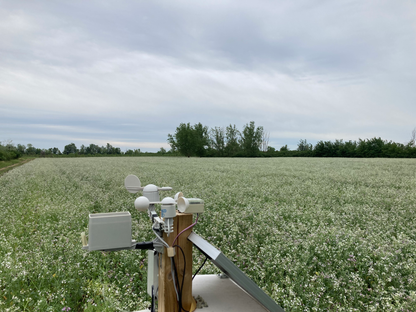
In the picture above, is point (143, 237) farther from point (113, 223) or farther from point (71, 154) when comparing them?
point (71, 154)

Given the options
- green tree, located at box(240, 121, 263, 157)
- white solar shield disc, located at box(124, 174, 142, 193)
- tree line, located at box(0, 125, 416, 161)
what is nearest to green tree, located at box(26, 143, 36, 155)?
tree line, located at box(0, 125, 416, 161)

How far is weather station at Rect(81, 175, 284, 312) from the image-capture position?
226 cm

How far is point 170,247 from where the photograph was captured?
2451 millimetres

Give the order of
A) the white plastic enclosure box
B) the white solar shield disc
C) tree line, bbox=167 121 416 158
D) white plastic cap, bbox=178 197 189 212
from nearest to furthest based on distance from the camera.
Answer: the white plastic enclosure box < white plastic cap, bbox=178 197 189 212 < the white solar shield disc < tree line, bbox=167 121 416 158

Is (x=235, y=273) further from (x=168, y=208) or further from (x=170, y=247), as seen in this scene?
(x=168, y=208)

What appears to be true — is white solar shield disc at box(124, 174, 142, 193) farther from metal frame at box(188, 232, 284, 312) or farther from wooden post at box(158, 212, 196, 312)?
metal frame at box(188, 232, 284, 312)

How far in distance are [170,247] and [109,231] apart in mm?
561

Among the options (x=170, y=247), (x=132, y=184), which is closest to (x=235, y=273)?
(x=170, y=247)

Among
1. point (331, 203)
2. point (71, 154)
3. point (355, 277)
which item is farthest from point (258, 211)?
point (71, 154)

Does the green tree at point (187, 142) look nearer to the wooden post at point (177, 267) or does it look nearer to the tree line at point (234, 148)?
the tree line at point (234, 148)

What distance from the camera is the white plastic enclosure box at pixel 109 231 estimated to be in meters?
2.20

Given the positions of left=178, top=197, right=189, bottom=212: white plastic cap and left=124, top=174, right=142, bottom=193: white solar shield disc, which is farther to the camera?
left=124, top=174, right=142, bottom=193: white solar shield disc

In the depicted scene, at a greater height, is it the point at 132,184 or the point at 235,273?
the point at 132,184

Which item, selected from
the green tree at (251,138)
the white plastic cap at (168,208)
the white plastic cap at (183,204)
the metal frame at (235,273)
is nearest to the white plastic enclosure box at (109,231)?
the white plastic cap at (168,208)
